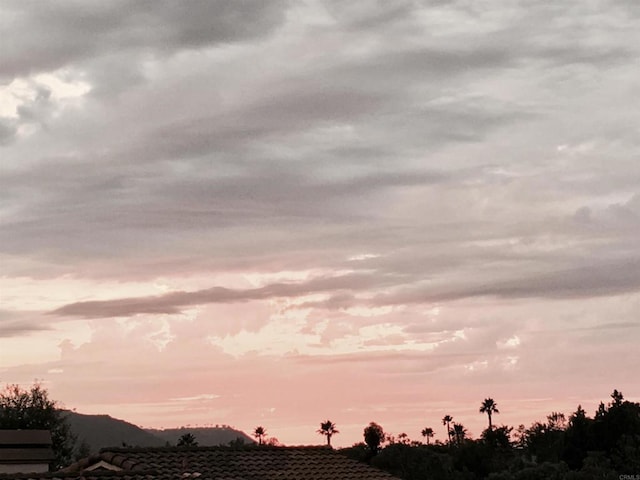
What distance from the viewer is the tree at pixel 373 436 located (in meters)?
130

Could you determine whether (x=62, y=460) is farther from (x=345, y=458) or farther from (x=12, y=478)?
(x=12, y=478)

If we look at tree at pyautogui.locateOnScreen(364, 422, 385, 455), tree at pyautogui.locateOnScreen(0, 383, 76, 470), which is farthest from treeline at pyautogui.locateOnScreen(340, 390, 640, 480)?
tree at pyautogui.locateOnScreen(0, 383, 76, 470)

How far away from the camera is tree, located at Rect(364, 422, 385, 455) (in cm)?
12996

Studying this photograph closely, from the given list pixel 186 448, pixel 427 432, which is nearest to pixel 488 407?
pixel 427 432

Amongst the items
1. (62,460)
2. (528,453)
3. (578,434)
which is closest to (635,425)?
(578,434)

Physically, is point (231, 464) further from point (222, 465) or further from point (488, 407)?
point (488, 407)

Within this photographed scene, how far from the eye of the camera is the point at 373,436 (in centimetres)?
13538

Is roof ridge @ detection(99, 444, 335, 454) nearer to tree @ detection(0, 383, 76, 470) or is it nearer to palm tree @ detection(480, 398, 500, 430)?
tree @ detection(0, 383, 76, 470)

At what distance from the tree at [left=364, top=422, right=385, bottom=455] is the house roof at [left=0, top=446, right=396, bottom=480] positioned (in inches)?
3485

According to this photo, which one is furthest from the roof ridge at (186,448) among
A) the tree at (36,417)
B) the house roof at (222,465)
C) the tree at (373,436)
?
the tree at (373,436)

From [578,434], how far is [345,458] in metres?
73.0

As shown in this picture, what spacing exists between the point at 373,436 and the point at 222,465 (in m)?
101

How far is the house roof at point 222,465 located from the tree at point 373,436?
290 ft

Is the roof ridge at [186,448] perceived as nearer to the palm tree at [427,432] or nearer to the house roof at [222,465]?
the house roof at [222,465]
